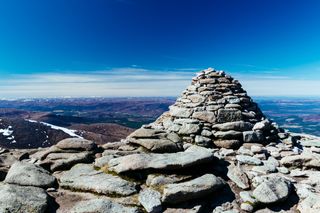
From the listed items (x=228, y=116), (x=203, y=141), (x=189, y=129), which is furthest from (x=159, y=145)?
(x=228, y=116)

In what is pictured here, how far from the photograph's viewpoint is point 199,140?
19562mm

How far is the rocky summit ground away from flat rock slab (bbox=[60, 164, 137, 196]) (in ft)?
0.15

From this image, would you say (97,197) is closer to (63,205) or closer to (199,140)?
(63,205)

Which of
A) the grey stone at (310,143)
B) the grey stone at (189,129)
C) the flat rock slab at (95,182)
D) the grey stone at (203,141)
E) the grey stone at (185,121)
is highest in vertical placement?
the grey stone at (185,121)

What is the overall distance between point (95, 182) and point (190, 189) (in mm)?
4608

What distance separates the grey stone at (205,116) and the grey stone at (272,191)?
27.6 feet

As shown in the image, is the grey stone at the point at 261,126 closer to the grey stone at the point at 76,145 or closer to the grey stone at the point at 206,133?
the grey stone at the point at 206,133

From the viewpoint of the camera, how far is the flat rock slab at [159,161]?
44.3 ft

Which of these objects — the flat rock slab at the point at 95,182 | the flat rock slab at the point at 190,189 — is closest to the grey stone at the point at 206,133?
the flat rock slab at the point at 190,189

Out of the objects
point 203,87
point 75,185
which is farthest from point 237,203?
point 203,87

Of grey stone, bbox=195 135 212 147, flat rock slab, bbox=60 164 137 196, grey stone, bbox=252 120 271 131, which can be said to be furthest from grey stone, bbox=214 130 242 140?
flat rock slab, bbox=60 164 137 196

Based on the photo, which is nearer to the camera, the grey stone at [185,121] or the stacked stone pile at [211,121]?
the stacked stone pile at [211,121]

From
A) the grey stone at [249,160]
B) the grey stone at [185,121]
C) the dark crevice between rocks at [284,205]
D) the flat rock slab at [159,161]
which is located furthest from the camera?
the grey stone at [185,121]

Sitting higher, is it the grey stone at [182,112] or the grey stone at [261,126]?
the grey stone at [182,112]
